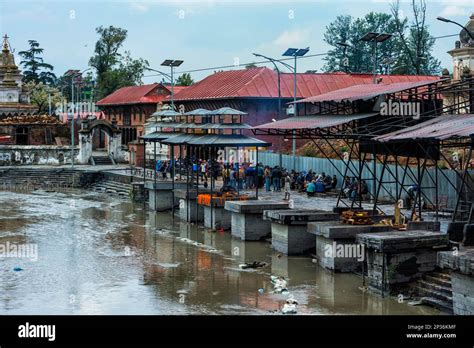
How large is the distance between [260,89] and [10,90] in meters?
33.9

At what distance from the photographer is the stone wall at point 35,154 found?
209 feet

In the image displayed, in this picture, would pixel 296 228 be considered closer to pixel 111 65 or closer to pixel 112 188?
pixel 112 188

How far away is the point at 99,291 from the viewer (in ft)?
75.3

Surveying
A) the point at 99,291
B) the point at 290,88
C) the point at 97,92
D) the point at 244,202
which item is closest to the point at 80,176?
the point at 290,88

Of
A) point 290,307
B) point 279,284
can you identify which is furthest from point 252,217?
point 290,307

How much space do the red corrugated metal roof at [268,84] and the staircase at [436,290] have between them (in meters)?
34.6

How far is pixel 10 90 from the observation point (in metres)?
80.2

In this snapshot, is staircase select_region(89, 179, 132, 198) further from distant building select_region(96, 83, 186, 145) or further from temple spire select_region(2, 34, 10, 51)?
temple spire select_region(2, 34, 10, 51)

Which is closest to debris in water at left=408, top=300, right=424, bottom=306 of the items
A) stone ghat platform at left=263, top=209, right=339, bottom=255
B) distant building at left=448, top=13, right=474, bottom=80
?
stone ghat platform at left=263, top=209, right=339, bottom=255

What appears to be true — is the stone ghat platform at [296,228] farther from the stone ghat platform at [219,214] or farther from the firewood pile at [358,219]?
the stone ghat platform at [219,214]

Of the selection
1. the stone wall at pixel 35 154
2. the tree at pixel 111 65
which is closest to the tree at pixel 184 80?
the tree at pixel 111 65

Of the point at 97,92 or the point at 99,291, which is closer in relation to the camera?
the point at 99,291

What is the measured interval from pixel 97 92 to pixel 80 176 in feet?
163
